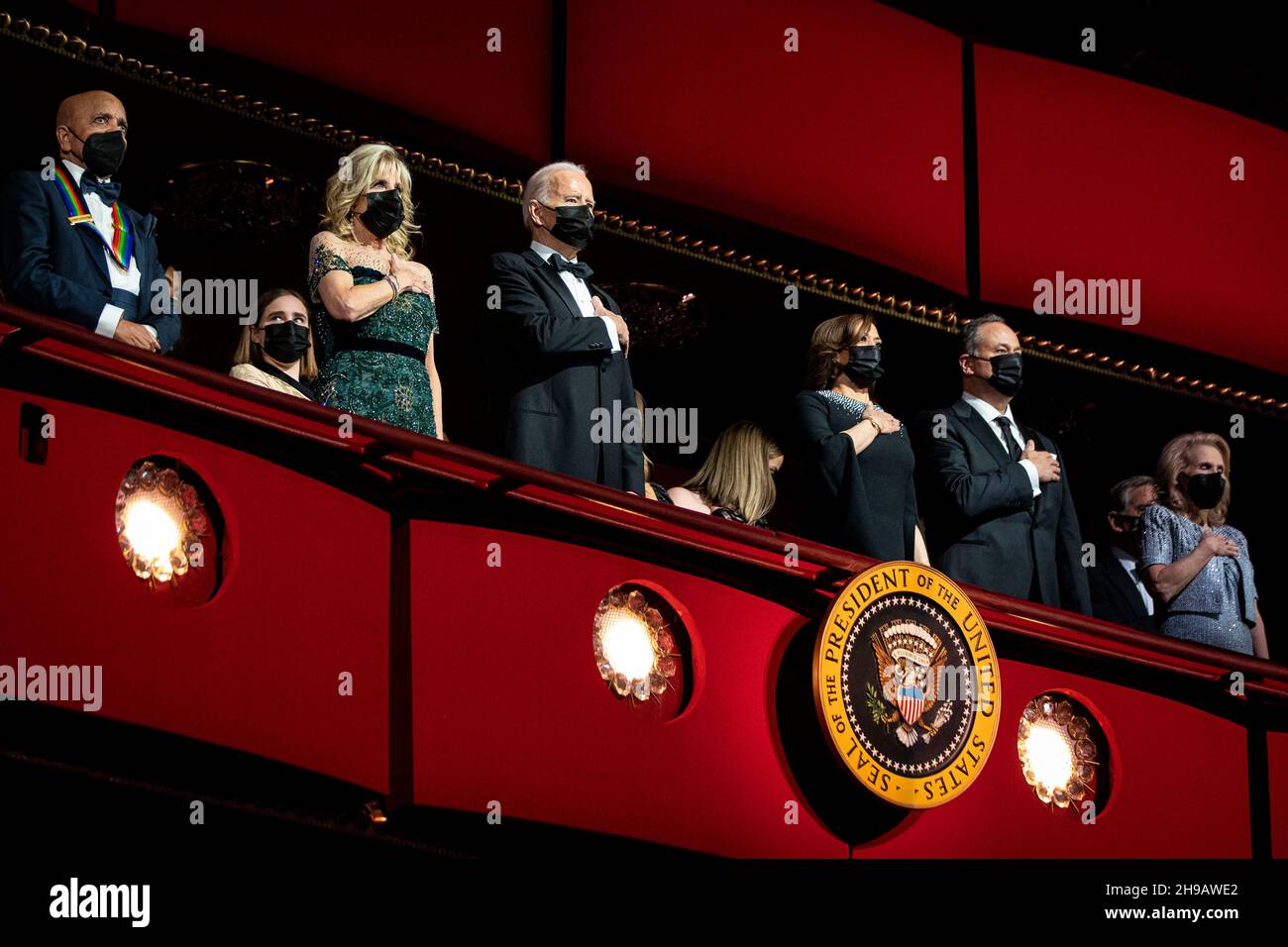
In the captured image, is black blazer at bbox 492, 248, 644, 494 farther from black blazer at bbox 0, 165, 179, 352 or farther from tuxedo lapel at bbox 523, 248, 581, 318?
black blazer at bbox 0, 165, 179, 352

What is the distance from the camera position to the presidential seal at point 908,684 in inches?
230

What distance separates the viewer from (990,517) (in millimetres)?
6594

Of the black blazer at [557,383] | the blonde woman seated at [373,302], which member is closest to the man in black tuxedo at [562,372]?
→ the black blazer at [557,383]

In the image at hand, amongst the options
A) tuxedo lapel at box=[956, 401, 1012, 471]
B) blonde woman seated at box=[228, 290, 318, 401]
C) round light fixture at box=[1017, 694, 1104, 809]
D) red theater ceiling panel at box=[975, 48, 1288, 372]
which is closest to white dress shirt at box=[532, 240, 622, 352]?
blonde woman seated at box=[228, 290, 318, 401]

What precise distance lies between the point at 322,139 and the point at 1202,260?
A: 13.7 feet

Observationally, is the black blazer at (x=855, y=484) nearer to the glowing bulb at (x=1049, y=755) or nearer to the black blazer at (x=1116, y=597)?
the glowing bulb at (x=1049, y=755)

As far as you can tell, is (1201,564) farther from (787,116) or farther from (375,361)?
(375,361)

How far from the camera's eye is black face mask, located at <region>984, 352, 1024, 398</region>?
680 centimetres

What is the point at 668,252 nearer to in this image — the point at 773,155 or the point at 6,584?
the point at 773,155

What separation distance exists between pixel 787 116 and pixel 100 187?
335 centimetres

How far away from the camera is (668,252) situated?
7711mm

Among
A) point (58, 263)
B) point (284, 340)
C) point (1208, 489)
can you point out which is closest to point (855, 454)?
point (1208, 489)

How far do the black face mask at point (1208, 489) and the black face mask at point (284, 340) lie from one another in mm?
3267
